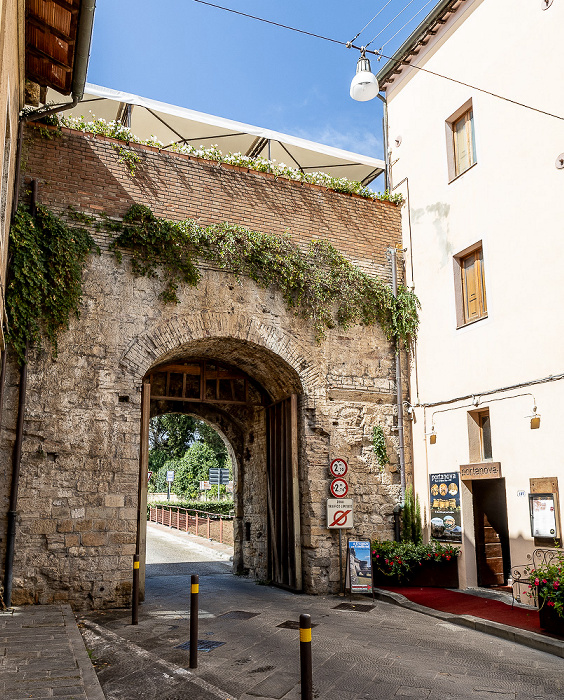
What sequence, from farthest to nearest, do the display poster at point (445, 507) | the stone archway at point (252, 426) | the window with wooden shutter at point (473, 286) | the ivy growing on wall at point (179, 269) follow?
the stone archway at point (252, 426), the window with wooden shutter at point (473, 286), the display poster at point (445, 507), the ivy growing on wall at point (179, 269)

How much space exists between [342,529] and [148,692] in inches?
219

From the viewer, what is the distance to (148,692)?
4895 mm

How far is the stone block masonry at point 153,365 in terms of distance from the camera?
844 cm

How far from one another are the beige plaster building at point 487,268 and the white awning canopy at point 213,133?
254 cm

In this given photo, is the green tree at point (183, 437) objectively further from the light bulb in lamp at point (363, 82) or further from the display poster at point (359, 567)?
the light bulb in lamp at point (363, 82)

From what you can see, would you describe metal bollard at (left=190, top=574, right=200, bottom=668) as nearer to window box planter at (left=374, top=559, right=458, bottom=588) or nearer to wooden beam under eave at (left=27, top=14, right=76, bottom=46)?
window box planter at (left=374, top=559, right=458, bottom=588)

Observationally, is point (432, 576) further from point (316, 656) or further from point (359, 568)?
point (316, 656)

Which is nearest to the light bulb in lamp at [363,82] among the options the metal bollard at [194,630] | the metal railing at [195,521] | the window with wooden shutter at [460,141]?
the window with wooden shutter at [460,141]

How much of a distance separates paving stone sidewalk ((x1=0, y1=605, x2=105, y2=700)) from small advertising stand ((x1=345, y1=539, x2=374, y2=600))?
12.8 feet

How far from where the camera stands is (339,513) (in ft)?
32.7

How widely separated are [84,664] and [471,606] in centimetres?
546

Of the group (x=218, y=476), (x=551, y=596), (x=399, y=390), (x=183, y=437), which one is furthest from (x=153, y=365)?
(x=183, y=437)

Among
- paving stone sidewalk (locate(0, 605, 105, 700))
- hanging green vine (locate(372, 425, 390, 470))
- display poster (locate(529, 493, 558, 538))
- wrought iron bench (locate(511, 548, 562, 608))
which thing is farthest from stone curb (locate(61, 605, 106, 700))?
display poster (locate(529, 493, 558, 538))

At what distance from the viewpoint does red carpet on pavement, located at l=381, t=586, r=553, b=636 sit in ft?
24.2
